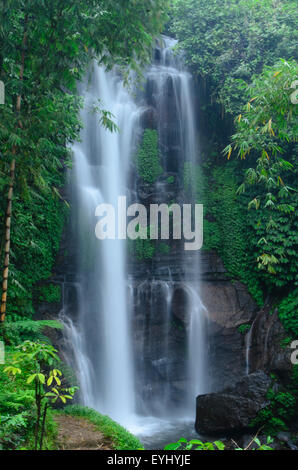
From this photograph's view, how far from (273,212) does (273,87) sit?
536 centimetres

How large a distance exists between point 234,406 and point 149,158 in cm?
764

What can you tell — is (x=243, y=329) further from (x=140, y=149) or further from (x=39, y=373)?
(x=39, y=373)

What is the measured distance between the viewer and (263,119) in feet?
19.1

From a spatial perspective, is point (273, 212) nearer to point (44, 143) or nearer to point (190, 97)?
point (190, 97)

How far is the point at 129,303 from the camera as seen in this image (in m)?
9.80

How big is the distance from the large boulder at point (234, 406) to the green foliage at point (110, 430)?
336 centimetres

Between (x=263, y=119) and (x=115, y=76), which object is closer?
(x=263, y=119)

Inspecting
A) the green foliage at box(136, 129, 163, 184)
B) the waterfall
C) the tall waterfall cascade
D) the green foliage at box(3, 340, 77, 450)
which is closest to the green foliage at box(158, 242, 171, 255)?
the tall waterfall cascade

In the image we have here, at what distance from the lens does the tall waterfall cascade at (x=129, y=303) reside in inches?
352

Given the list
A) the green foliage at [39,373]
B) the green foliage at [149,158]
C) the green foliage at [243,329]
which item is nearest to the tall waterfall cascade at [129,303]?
the green foliage at [149,158]

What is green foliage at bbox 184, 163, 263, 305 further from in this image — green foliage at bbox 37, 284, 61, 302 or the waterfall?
green foliage at bbox 37, 284, 61, 302

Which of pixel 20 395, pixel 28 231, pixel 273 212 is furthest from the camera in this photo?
pixel 273 212
